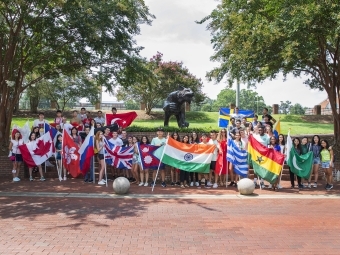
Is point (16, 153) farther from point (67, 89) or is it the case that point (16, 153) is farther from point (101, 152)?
point (67, 89)

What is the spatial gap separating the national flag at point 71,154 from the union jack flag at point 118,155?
3.74 ft

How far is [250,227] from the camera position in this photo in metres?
7.59

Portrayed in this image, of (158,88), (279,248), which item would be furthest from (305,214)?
(158,88)

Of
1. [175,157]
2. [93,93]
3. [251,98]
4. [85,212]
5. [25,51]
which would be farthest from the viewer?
[251,98]

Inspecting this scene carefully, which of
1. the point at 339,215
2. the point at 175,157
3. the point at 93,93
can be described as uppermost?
the point at 93,93

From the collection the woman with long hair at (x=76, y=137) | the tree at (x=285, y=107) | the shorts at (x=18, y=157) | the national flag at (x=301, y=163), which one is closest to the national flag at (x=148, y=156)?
the woman with long hair at (x=76, y=137)

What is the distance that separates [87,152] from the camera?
1275 centimetres

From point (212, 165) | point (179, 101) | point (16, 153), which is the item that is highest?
point (179, 101)

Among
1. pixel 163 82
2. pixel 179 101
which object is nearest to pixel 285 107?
pixel 163 82

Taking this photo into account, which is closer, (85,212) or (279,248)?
(279,248)

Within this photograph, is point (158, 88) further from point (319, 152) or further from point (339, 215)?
point (339, 215)

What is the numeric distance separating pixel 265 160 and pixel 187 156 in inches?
106

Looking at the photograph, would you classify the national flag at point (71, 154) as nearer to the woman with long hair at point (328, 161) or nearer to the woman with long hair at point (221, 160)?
the woman with long hair at point (221, 160)

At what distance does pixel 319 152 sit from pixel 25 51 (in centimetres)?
1347
